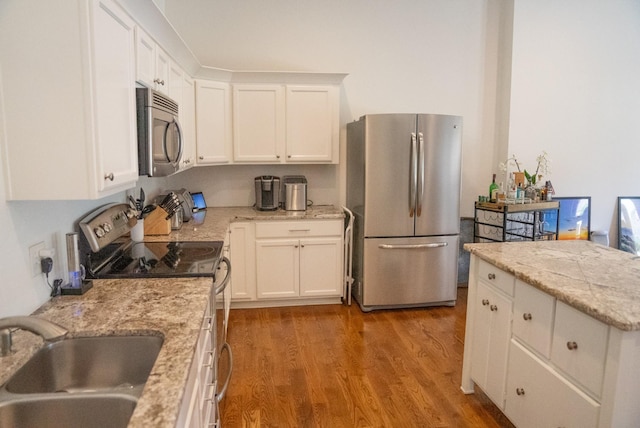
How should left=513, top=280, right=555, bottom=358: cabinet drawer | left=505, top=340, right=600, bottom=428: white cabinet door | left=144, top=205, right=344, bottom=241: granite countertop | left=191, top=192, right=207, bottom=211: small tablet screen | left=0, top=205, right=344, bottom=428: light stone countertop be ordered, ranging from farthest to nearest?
1. left=191, top=192, right=207, bottom=211: small tablet screen
2. left=144, top=205, right=344, bottom=241: granite countertop
3. left=513, top=280, right=555, bottom=358: cabinet drawer
4. left=505, top=340, right=600, bottom=428: white cabinet door
5. left=0, top=205, right=344, bottom=428: light stone countertop

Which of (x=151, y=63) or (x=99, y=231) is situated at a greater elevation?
(x=151, y=63)

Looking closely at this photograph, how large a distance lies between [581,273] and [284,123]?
2744mm

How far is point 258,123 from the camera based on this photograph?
397 cm

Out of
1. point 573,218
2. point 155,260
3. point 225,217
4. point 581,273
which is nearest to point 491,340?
point 581,273

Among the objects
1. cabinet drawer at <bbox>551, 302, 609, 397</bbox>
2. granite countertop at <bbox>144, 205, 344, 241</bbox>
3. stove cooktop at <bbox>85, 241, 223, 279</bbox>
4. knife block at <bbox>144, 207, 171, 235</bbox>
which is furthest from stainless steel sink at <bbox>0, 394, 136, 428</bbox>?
knife block at <bbox>144, 207, 171, 235</bbox>

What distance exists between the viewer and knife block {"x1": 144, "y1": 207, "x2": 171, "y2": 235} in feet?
9.61

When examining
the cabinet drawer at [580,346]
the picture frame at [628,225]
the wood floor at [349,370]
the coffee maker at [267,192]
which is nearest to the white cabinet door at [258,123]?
the coffee maker at [267,192]

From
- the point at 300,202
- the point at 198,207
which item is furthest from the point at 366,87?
the point at 198,207

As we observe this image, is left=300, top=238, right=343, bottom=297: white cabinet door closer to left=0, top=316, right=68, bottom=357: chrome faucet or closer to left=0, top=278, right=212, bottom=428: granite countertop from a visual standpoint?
left=0, top=278, right=212, bottom=428: granite countertop

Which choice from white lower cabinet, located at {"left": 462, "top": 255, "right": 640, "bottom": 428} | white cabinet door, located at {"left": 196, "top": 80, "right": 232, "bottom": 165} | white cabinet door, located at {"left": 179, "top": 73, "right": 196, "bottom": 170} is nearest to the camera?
white lower cabinet, located at {"left": 462, "top": 255, "right": 640, "bottom": 428}

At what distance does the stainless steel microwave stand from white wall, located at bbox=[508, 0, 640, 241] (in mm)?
3544

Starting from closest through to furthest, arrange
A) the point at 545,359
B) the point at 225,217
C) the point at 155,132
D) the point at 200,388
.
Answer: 1. the point at 200,388
2. the point at 545,359
3. the point at 155,132
4. the point at 225,217

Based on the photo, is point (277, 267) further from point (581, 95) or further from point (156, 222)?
point (581, 95)

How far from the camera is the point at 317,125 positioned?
4.02 meters
